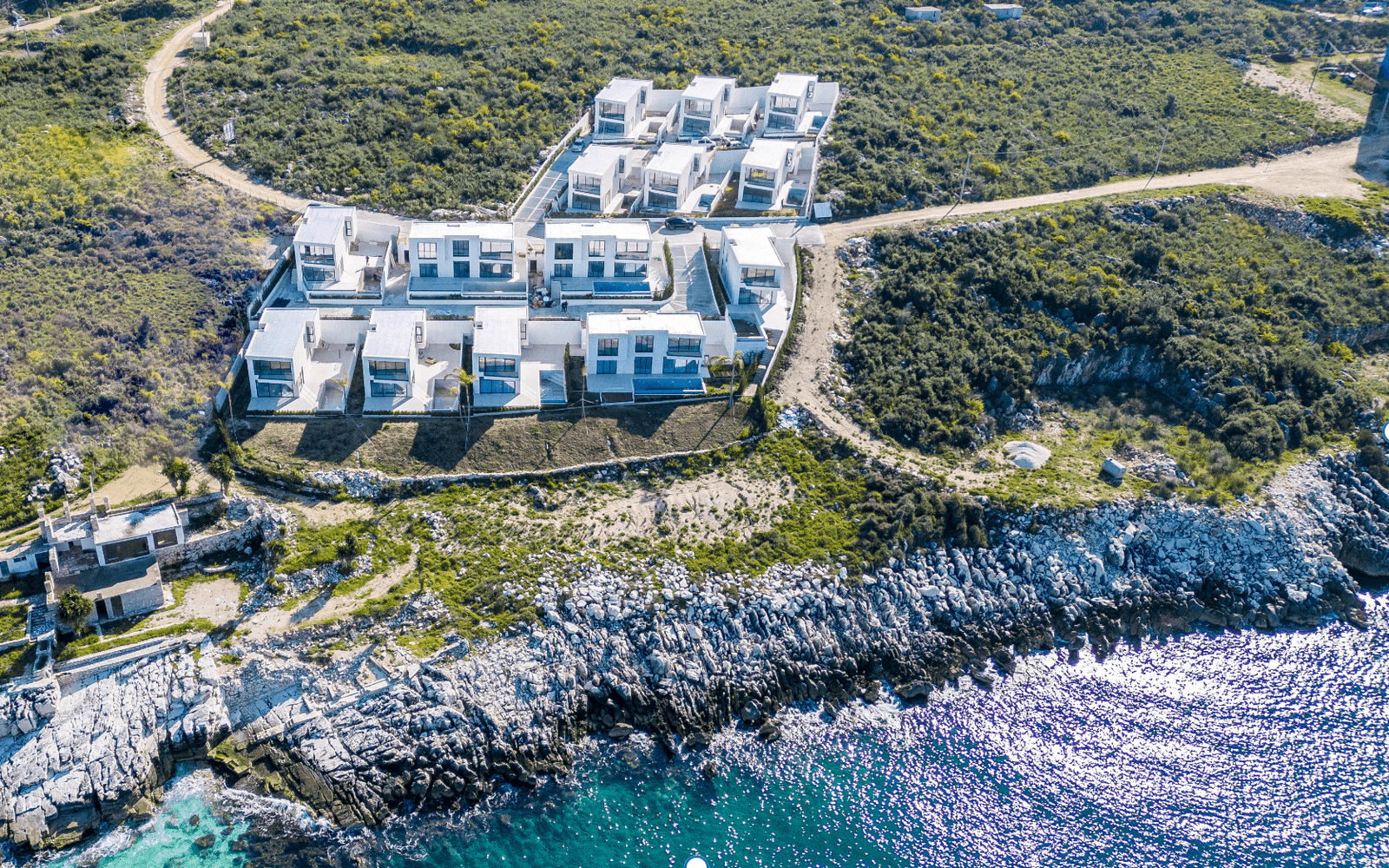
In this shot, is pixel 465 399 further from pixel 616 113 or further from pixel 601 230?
pixel 616 113

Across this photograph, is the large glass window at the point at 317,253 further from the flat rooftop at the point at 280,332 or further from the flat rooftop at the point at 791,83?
the flat rooftop at the point at 791,83

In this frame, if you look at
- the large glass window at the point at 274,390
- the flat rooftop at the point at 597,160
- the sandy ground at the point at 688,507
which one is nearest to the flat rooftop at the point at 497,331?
the large glass window at the point at 274,390

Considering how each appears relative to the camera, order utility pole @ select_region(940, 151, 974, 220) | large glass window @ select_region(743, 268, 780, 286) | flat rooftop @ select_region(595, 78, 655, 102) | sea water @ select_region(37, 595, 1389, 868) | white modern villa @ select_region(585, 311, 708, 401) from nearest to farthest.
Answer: sea water @ select_region(37, 595, 1389, 868) → white modern villa @ select_region(585, 311, 708, 401) → large glass window @ select_region(743, 268, 780, 286) → utility pole @ select_region(940, 151, 974, 220) → flat rooftop @ select_region(595, 78, 655, 102)

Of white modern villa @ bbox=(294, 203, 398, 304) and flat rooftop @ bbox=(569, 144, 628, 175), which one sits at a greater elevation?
flat rooftop @ bbox=(569, 144, 628, 175)

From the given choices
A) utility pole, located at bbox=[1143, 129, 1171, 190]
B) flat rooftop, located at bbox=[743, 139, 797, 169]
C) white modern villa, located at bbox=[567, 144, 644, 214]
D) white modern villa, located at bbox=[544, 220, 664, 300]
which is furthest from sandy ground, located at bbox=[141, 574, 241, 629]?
utility pole, located at bbox=[1143, 129, 1171, 190]

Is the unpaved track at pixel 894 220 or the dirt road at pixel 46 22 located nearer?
the unpaved track at pixel 894 220

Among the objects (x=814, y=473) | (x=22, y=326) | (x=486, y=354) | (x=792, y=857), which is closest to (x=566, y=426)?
(x=486, y=354)

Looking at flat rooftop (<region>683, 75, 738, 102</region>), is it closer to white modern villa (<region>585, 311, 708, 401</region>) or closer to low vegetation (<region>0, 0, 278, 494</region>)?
white modern villa (<region>585, 311, 708, 401</region>)
